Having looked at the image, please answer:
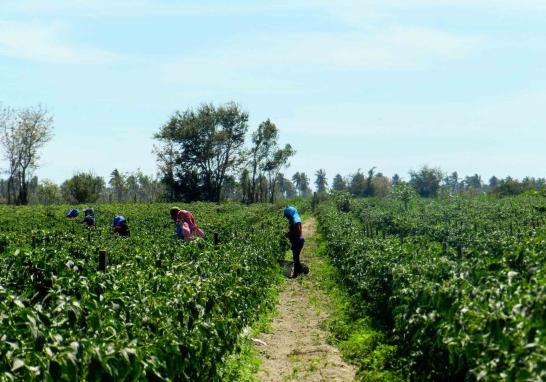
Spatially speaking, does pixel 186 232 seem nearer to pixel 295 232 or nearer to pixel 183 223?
pixel 183 223

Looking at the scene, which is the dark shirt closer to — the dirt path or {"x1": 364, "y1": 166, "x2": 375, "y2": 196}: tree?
the dirt path

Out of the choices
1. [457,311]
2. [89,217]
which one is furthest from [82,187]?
[457,311]

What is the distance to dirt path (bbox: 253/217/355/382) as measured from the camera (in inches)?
306

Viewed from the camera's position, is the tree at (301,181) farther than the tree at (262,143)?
Yes

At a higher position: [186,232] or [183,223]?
[183,223]

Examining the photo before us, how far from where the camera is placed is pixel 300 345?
9219 mm

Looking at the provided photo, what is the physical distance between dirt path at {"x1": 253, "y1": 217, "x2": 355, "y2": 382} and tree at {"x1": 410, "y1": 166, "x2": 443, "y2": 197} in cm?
8376

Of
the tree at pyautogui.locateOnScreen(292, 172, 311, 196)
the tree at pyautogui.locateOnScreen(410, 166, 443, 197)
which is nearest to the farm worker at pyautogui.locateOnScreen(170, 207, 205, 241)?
the tree at pyautogui.locateOnScreen(410, 166, 443, 197)

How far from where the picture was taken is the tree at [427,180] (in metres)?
94.4

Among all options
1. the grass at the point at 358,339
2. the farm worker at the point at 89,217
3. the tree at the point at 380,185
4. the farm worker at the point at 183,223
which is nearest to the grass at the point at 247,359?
the grass at the point at 358,339

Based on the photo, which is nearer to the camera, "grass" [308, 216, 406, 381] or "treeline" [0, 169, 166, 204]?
"grass" [308, 216, 406, 381]

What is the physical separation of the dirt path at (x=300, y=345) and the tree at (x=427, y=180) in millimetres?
83755

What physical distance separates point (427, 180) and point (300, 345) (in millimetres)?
89273

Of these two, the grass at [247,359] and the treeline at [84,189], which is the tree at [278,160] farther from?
the grass at [247,359]
